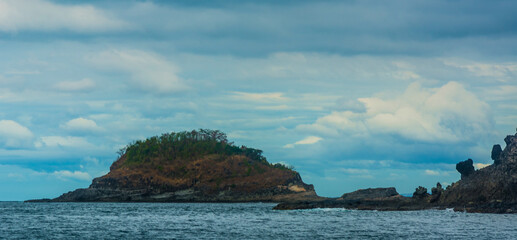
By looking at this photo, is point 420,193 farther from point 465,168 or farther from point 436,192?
point 465,168

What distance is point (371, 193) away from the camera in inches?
7032

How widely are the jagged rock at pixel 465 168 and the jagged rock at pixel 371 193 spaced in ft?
133

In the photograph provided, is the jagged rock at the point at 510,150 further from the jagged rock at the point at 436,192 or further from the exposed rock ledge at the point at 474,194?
the jagged rock at the point at 436,192

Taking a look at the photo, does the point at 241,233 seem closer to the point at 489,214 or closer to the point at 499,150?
the point at 489,214

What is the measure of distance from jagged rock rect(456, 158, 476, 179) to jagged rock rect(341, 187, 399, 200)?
40675 mm

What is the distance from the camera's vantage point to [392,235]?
6944 cm

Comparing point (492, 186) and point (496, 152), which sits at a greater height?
point (496, 152)

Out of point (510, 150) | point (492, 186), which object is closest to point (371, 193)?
point (492, 186)

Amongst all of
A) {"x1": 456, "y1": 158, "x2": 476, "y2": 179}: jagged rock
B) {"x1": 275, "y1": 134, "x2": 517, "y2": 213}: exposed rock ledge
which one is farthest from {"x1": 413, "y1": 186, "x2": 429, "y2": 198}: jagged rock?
{"x1": 456, "y1": 158, "x2": 476, "y2": 179}: jagged rock

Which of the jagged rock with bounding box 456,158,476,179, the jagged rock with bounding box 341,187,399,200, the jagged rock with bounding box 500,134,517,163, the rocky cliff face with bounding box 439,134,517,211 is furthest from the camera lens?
the jagged rock with bounding box 341,187,399,200

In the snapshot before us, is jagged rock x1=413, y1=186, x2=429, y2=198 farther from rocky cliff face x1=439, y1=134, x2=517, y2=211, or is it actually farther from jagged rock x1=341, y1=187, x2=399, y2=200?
jagged rock x1=341, y1=187, x2=399, y2=200

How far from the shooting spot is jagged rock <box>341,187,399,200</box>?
555 feet

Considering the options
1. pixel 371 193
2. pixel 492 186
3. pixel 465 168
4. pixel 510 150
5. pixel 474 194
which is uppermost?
pixel 510 150

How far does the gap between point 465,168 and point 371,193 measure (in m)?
54.3
